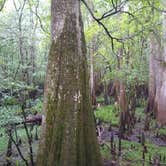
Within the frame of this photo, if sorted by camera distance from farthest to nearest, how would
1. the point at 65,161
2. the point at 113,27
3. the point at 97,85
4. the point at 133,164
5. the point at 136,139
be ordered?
the point at 97,85 < the point at 113,27 < the point at 136,139 < the point at 133,164 < the point at 65,161

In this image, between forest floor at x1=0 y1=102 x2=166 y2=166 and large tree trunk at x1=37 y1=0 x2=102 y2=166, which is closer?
large tree trunk at x1=37 y1=0 x2=102 y2=166

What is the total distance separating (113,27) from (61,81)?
7483 mm

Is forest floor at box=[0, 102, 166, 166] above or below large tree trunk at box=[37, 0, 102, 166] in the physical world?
below

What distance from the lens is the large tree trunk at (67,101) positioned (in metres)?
5.16

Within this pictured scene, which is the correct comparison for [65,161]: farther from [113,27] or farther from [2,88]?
[113,27]

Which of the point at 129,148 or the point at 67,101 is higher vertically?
the point at 67,101

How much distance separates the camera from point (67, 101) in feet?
17.1

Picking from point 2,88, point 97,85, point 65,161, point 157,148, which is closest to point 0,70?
point 2,88

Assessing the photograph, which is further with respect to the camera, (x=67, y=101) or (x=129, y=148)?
(x=129, y=148)

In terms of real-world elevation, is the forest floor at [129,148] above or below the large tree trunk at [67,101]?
below

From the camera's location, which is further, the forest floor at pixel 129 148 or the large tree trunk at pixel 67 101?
the forest floor at pixel 129 148

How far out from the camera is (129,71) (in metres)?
12.5

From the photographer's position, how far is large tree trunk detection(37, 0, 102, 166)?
516 centimetres

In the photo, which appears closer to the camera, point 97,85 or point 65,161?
point 65,161
